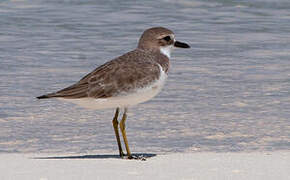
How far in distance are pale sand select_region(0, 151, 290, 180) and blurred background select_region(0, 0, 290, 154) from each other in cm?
66

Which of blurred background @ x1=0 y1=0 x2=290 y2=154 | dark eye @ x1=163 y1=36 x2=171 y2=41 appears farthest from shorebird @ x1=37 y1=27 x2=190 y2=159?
blurred background @ x1=0 y1=0 x2=290 y2=154

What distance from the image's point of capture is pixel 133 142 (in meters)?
7.94

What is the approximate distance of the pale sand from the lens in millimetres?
6043

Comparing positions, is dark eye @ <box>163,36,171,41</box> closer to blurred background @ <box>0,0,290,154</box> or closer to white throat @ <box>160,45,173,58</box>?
white throat @ <box>160,45,173,58</box>

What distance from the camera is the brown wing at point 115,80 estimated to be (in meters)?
6.75

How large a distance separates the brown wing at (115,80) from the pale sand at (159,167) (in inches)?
23.9

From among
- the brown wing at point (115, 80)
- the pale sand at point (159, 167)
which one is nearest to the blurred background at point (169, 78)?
the pale sand at point (159, 167)

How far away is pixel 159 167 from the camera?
21.2 feet

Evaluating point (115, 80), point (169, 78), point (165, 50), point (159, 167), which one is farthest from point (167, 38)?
point (169, 78)

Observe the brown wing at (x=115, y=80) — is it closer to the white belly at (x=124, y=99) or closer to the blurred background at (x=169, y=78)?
the white belly at (x=124, y=99)

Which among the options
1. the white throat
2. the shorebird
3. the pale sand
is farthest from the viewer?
the white throat

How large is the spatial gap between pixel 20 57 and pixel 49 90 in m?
2.38

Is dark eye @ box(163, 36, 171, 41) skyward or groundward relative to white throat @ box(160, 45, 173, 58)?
skyward

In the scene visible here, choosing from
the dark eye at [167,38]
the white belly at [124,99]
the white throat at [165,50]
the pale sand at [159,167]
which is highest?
the dark eye at [167,38]
